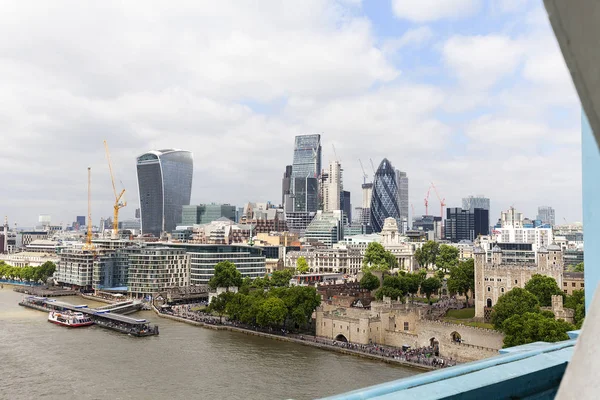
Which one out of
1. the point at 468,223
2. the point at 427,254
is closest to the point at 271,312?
the point at 427,254

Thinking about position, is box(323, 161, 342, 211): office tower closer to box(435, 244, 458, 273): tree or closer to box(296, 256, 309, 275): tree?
box(296, 256, 309, 275): tree

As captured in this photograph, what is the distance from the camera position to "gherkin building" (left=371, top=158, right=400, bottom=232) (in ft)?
490

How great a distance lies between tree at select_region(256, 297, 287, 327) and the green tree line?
4012cm

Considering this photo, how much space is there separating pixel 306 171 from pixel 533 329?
152996 mm

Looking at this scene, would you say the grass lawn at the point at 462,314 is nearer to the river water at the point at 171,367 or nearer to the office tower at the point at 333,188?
the river water at the point at 171,367

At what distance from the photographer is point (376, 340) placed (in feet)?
93.0

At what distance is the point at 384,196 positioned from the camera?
15012 cm

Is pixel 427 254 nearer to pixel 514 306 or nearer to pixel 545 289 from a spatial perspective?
pixel 545 289

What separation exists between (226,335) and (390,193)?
122771mm

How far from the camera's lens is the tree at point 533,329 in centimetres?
2119

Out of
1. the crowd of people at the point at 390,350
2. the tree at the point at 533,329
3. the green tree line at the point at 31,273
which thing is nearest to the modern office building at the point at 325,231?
the green tree line at the point at 31,273

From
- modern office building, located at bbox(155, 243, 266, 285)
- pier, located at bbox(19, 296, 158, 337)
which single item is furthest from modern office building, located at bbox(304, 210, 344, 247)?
pier, located at bbox(19, 296, 158, 337)

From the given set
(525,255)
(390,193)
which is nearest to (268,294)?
(525,255)

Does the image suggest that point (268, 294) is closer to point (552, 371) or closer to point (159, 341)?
point (159, 341)
